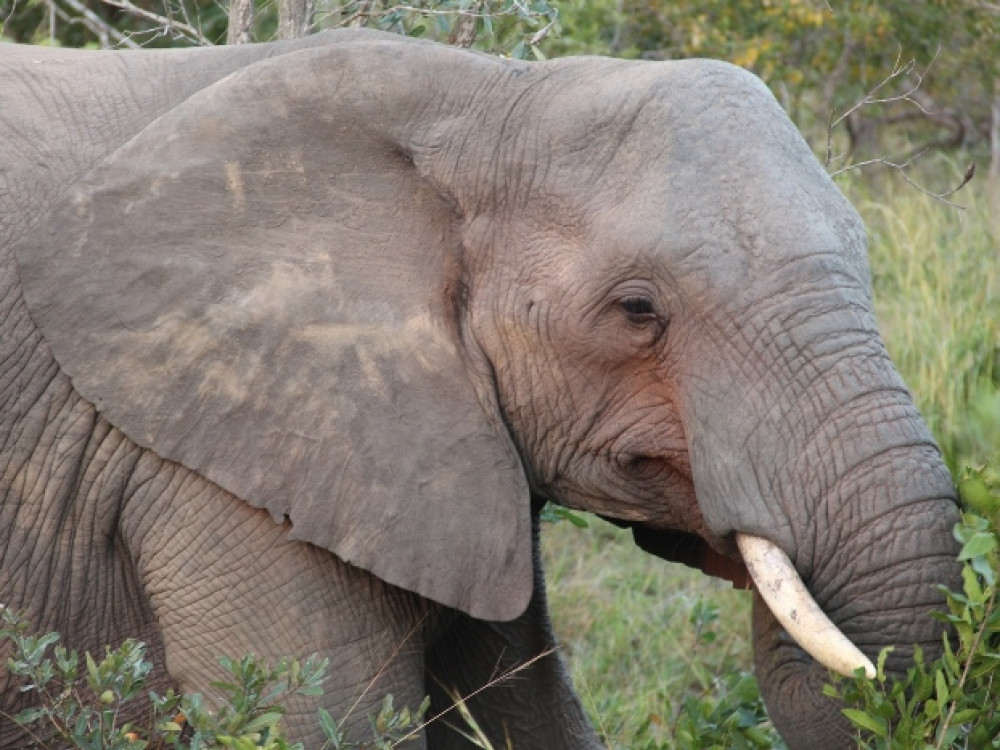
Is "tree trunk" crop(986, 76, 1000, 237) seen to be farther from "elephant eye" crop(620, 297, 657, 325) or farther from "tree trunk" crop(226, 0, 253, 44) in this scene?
"elephant eye" crop(620, 297, 657, 325)

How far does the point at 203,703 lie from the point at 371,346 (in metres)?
0.77

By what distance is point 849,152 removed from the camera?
9508 millimetres

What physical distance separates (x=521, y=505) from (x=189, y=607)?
67cm

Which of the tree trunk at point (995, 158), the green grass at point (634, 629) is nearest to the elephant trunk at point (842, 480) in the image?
the green grass at point (634, 629)

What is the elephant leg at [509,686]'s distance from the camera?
13.7 feet

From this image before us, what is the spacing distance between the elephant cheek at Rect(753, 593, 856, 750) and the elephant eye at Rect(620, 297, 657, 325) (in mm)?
608

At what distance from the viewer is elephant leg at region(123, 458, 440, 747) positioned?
3.43m

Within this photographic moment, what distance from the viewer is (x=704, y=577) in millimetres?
6266

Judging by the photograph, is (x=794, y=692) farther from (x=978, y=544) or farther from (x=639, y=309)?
(x=639, y=309)

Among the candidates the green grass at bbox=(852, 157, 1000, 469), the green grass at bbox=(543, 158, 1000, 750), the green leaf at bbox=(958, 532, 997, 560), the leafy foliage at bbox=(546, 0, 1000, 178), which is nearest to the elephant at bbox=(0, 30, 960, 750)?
the green leaf at bbox=(958, 532, 997, 560)

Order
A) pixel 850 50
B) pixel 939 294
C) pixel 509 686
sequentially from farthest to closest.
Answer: pixel 850 50
pixel 939 294
pixel 509 686

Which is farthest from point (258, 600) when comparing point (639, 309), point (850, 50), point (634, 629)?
point (850, 50)

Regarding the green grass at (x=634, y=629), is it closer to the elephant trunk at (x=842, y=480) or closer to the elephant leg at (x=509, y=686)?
the elephant leg at (x=509, y=686)

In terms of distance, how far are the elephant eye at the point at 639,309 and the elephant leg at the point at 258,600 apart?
73 centimetres
